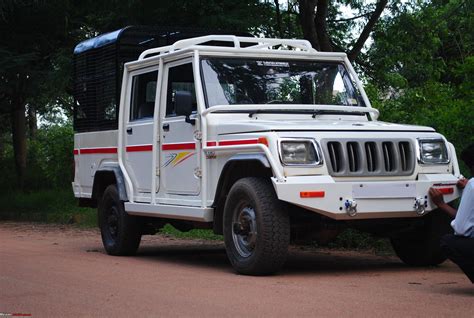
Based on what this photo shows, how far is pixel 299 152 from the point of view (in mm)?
9625

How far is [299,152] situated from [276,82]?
6.74 feet

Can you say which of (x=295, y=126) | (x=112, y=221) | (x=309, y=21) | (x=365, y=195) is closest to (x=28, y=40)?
(x=309, y=21)

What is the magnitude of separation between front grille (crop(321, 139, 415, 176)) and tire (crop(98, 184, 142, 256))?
3.89 m

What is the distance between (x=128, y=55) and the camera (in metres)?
13.3

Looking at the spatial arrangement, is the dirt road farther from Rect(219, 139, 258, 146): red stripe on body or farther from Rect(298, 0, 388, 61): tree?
Rect(298, 0, 388, 61): tree

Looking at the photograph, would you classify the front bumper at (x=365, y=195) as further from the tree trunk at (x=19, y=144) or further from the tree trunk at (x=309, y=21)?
the tree trunk at (x=19, y=144)

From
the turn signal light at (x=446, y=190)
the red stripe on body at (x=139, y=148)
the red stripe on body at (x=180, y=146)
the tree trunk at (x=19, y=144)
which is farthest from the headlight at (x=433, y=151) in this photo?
the tree trunk at (x=19, y=144)

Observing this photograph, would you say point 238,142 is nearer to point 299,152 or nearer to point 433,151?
point 299,152

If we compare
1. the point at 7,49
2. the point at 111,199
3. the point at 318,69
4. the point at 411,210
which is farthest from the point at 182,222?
the point at 7,49

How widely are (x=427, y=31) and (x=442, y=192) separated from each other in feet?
34.6

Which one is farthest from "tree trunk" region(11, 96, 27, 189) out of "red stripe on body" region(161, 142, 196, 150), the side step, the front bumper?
the front bumper

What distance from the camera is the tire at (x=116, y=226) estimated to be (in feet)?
41.9

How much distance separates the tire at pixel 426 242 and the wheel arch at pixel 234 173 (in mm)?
1879

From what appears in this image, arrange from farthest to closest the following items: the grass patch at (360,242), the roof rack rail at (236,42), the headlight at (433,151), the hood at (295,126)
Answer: the grass patch at (360,242) < the roof rack rail at (236,42) < the headlight at (433,151) < the hood at (295,126)
